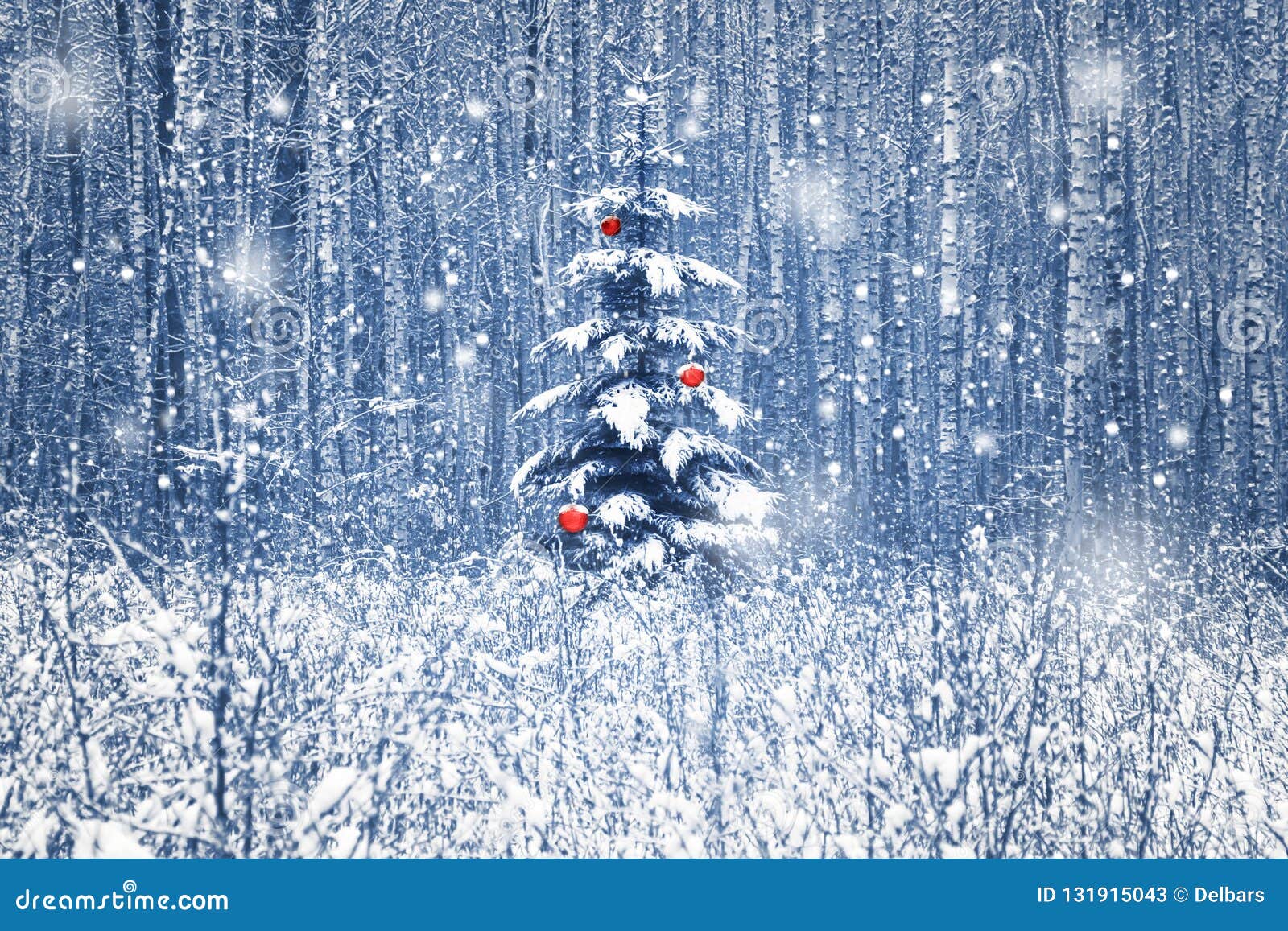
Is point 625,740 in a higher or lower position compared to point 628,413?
lower

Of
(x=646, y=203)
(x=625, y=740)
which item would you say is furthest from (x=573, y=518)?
(x=646, y=203)

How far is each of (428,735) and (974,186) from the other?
605 inches

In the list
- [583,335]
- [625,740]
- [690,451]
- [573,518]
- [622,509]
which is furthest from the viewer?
[583,335]

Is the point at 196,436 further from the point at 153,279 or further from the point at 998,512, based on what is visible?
the point at 998,512

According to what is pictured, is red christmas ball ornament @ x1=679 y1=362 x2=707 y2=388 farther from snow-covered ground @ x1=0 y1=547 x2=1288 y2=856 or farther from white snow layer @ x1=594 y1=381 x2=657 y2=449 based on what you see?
snow-covered ground @ x1=0 y1=547 x2=1288 y2=856

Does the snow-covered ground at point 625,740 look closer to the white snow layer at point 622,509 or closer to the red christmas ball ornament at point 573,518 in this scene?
the red christmas ball ornament at point 573,518

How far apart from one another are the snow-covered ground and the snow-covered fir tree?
1212mm

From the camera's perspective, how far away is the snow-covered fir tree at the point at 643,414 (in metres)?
6.41

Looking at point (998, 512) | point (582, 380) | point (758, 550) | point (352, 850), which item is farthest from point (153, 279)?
point (998, 512)

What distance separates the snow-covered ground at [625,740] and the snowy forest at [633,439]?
30 millimetres

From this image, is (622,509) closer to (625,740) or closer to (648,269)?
(648,269)

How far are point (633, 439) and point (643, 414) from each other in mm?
233

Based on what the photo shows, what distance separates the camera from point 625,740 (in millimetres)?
3945

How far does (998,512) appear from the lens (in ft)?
38.4
